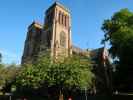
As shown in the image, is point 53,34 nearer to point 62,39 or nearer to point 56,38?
point 56,38

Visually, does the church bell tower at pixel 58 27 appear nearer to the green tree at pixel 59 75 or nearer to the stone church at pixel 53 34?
the stone church at pixel 53 34

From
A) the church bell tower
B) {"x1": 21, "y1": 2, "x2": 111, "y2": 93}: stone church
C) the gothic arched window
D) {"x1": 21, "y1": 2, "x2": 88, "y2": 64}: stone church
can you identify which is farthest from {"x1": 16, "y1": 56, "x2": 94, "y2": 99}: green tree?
the gothic arched window

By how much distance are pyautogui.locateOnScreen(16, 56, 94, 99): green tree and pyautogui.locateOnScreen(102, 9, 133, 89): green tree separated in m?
5.19

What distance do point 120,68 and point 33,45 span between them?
151ft

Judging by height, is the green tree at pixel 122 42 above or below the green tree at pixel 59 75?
above

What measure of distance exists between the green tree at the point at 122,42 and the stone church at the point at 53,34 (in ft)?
85.2

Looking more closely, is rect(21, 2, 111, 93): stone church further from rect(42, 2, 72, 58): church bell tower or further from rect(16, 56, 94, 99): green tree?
rect(16, 56, 94, 99): green tree

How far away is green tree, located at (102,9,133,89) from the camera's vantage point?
999 inches

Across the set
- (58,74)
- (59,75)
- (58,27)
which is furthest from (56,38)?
(59,75)

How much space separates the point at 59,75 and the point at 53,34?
104ft

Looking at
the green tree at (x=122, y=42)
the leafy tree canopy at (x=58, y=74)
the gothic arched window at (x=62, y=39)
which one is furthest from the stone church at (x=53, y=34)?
the green tree at (x=122, y=42)

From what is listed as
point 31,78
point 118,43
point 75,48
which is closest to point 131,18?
point 118,43

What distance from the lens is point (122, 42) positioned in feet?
84.3

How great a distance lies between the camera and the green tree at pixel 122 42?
25.4 meters
